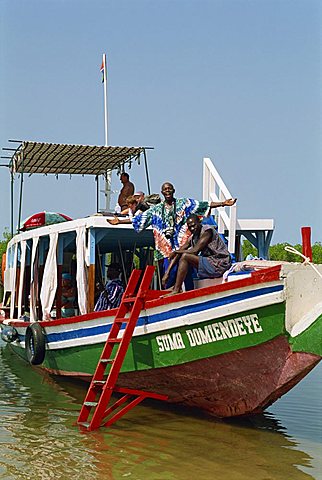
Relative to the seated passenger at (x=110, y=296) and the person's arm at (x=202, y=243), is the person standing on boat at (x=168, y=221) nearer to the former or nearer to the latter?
the person's arm at (x=202, y=243)

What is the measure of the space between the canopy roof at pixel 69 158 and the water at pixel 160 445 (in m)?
4.00

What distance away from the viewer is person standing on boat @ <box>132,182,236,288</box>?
297 inches

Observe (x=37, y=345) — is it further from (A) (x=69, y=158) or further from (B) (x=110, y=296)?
(A) (x=69, y=158)

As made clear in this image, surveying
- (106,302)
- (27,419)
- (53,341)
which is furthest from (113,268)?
(27,419)

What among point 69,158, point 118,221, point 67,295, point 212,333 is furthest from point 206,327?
point 69,158

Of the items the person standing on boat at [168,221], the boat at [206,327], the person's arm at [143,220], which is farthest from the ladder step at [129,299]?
the person's arm at [143,220]

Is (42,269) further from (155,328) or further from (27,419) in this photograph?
(155,328)

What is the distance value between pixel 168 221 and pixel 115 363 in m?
1.85

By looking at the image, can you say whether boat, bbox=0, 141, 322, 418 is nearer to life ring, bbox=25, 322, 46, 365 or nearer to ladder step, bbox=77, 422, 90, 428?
life ring, bbox=25, 322, 46, 365

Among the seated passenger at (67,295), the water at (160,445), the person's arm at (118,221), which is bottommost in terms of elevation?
the water at (160,445)

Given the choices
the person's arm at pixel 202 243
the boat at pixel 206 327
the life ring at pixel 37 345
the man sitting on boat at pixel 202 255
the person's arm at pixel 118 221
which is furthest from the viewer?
the life ring at pixel 37 345

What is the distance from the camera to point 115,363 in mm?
6441

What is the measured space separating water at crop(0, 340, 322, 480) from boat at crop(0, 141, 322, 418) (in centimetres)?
35

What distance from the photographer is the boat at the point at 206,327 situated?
5633mm
